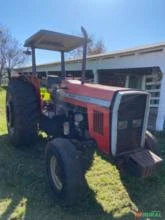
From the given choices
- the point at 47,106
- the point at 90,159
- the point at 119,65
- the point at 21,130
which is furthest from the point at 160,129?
the point at 21,130

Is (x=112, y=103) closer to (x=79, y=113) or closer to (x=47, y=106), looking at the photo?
(x=79, y=113)

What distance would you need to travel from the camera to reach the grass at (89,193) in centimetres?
275

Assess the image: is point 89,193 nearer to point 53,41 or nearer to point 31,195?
point 31,195

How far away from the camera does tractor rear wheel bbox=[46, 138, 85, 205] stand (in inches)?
105

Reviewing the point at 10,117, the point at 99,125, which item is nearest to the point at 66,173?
the point at 99,125

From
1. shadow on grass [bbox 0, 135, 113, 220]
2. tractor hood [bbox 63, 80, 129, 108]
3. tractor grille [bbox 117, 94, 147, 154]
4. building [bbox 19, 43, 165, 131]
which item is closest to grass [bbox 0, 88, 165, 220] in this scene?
shadow on grass [bbox 0, 135, 113, 220]

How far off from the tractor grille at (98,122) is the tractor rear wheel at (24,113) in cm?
148

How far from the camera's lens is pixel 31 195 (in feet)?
10.1

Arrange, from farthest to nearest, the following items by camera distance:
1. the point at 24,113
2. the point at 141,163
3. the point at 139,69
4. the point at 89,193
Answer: the point at 139,69, the point at 24,113, the point at 89,193, the point at 141,163

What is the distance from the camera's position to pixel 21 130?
4211mm

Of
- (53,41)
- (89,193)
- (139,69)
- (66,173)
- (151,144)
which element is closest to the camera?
(66,173)

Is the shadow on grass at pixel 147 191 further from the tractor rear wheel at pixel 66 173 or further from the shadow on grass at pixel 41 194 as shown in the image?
the tractor rear wheel at pixel 66 173

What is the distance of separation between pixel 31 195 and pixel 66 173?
75 cm

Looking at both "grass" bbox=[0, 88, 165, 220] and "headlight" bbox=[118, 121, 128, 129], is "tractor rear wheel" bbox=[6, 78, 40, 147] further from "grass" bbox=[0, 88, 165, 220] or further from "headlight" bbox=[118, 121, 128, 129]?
"headlight" bbox=[118, 121, 128, 129]
